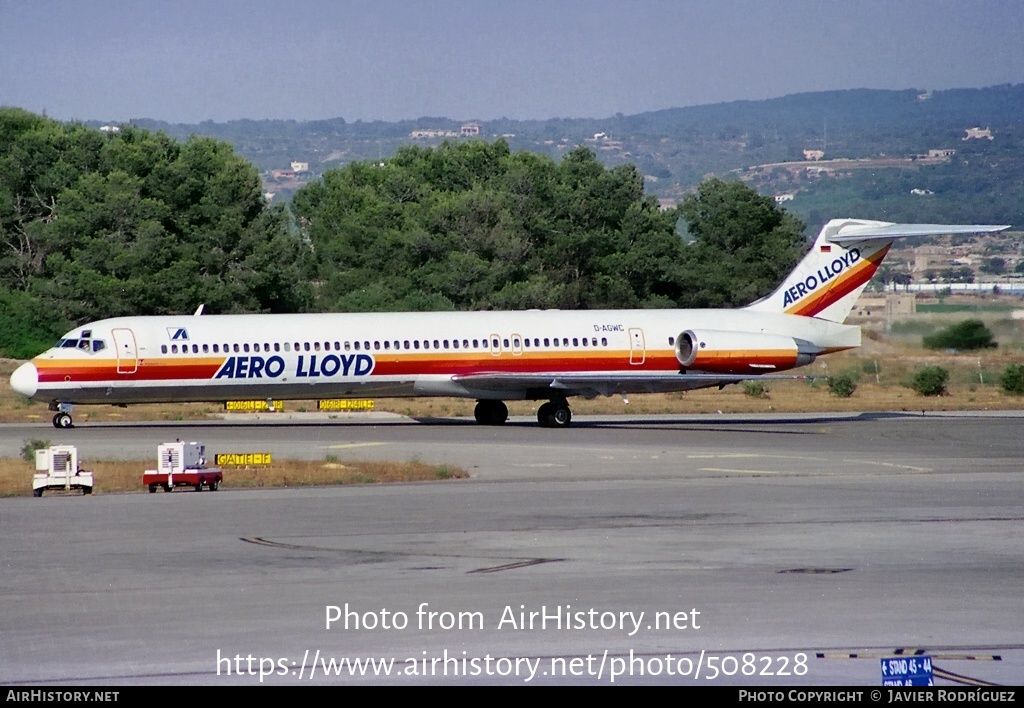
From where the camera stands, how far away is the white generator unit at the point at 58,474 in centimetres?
2361

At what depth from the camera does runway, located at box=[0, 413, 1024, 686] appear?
451 inches

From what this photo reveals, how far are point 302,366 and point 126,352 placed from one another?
4.23 metres

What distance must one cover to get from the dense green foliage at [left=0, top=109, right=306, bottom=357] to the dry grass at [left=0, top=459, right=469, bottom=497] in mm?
45758

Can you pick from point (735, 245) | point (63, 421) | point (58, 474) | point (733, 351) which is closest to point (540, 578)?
point (58, 474)

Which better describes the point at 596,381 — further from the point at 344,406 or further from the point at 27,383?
the point at 27,383

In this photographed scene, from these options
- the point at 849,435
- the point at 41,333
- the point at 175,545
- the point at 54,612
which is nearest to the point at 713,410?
the point at 849,435

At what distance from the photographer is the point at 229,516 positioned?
2038cm

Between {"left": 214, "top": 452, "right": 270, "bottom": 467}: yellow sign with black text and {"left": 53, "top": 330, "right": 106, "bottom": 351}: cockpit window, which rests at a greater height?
{"left": 53, "top": 330, "right": 106, "bottom": 351}: cockpit window

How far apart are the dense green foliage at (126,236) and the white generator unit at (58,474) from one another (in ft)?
159

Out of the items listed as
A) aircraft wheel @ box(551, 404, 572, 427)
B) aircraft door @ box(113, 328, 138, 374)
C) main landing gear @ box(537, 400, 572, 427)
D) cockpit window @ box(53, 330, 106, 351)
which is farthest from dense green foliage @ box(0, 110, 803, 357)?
aircraft door @ box(113, 328, 138, 374)

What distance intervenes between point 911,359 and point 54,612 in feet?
208

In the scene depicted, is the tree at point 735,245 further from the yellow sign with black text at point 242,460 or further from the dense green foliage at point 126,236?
the yellow sign with black text at point 242,460

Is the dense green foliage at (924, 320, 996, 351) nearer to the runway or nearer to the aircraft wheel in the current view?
the aircraft wheel

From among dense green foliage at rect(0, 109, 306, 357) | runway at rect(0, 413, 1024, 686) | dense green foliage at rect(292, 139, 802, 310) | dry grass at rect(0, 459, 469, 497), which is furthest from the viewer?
dense green foliage at rect(292, 139, 802, 310)
